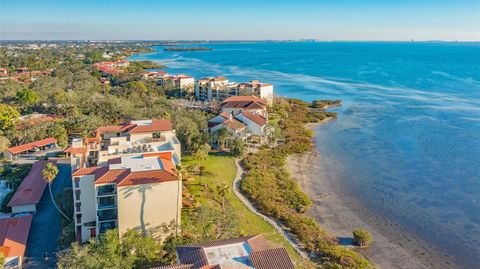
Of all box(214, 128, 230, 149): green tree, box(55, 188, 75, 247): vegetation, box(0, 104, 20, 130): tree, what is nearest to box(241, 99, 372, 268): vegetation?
box(214, 128, 230, 149): green tree

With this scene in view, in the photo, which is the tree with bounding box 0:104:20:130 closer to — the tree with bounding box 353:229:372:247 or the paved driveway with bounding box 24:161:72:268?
the paved driveway with bounding box 24:161:72:268

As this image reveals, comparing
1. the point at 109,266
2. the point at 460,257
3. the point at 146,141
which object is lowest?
the point at 460,257

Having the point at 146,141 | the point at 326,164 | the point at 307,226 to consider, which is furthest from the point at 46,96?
the point at 307,226

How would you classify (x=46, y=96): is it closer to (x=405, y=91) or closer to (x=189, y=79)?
(x=189, y=79)

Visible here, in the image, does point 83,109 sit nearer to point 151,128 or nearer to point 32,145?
point 32,145

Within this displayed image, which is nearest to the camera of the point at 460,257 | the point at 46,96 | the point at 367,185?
the point at 460,257

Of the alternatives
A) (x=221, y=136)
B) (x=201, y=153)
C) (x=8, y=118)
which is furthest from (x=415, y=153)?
(x=8, y=118)

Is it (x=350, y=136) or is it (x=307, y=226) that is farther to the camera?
(x=350, y=136)
